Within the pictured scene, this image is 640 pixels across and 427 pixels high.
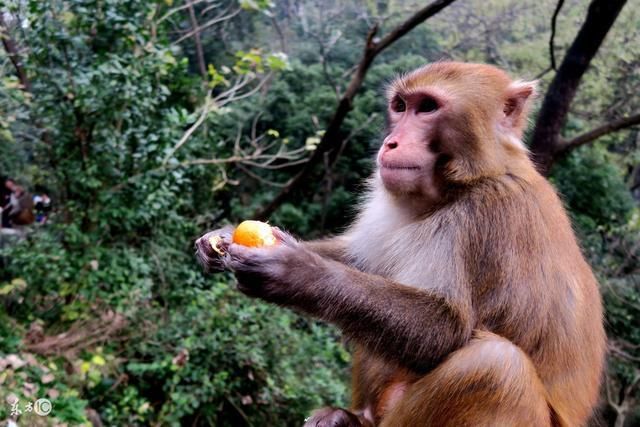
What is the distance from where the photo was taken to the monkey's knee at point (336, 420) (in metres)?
2.54

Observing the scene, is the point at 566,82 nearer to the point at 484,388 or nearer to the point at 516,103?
the point at 516,103

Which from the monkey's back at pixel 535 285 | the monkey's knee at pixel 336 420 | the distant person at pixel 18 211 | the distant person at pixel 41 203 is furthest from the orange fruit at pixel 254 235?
the distant person at pixel 18 211

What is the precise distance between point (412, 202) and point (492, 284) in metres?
0.49

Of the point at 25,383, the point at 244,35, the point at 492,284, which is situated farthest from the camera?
the point at 244,35

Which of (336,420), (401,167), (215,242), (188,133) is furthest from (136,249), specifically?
(401,167)

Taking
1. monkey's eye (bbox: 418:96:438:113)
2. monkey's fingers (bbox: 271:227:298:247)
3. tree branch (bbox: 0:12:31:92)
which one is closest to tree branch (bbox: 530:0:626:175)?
monkey's eye (bbox: 418:96:438:113)

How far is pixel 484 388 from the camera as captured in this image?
2.00 metres

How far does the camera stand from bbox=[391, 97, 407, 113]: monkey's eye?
2.51 metres

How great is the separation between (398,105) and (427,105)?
0.20 meters

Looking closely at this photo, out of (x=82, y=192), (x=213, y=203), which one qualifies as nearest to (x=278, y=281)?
(x=82, y=192)

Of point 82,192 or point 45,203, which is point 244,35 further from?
point 82,192

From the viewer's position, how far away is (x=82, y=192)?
6.52 m

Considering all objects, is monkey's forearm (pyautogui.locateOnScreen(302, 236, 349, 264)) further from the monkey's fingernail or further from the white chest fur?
the monkey's fingernail

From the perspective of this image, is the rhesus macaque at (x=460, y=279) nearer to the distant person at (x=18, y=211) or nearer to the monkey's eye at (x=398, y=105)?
the monkey's eye at (x=398, y=105)
